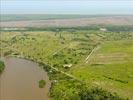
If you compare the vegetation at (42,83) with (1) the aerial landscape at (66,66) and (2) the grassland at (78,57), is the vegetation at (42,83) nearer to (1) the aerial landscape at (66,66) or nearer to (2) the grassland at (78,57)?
(1) the aerial landscape at (66,66)

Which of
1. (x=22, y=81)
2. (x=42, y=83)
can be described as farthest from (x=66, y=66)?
(x=22, y=81)

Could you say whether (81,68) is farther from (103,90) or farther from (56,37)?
(56,37)

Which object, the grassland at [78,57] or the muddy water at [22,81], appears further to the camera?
the grassland at [78,57]

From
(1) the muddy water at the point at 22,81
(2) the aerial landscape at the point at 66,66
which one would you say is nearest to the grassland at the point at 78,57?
(2) the aerial landscape at the point at 66,66

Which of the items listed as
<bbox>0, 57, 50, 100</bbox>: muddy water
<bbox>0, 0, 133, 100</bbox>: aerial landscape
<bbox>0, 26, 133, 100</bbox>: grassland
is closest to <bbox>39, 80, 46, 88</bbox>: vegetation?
<bbox>0, 0, 133, 100</bbox>: aerial landscape

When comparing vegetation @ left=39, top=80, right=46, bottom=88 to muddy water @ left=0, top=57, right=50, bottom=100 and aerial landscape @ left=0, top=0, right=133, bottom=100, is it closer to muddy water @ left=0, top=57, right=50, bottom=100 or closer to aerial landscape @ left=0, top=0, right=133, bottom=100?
aerial landscape @ left=0, top=0, right=133, bottom=100

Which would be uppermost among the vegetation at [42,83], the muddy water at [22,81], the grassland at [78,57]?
the grassland at [78,57]

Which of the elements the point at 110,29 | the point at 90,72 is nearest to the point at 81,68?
the point at 90,72

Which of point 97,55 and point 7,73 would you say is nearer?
point 7,73
